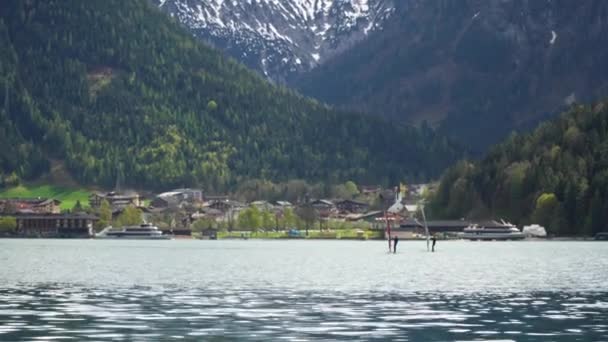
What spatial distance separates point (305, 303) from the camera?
306 ft

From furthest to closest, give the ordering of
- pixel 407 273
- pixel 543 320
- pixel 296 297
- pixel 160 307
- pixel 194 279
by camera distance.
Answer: pixel 407 273, pixel 194 279, pixel 296 297, pixel 160 307, pixel 543 320

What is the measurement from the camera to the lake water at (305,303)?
75.8 meters

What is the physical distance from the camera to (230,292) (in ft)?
342

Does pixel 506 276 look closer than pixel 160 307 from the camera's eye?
No

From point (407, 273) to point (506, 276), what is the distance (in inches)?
414

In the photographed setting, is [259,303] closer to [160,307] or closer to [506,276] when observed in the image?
[160,307]

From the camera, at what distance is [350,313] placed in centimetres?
8594

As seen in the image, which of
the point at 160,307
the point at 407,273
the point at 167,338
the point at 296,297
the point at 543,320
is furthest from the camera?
the point at 407,273

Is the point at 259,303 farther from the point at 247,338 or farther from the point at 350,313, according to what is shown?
the point at 247,338

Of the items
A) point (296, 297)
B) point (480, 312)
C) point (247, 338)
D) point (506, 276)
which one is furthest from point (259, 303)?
point (506, 276)

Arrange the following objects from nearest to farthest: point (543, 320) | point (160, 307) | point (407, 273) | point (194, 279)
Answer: point (543, 320) < point (160, 307) < point (194, 279) < point (407, 273)

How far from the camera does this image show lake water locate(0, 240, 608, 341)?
75.8m

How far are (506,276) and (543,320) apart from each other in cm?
4726

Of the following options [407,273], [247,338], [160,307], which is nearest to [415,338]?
[247,338]
